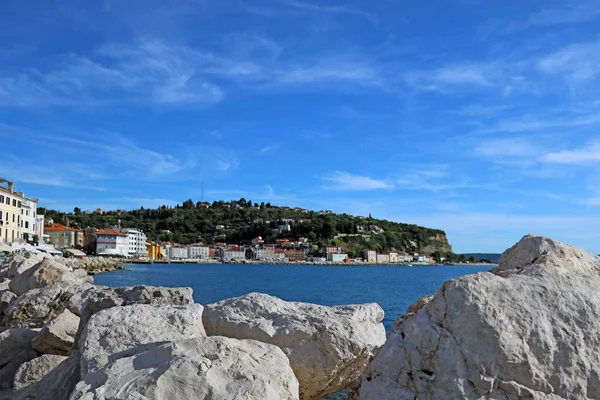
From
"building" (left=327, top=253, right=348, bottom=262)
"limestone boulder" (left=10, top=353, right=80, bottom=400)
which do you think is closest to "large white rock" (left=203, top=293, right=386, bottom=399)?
"limestone boulder" (left=10, top=353, right=80, bottom=400)

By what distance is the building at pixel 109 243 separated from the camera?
12406cm

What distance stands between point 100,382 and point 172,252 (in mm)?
165107

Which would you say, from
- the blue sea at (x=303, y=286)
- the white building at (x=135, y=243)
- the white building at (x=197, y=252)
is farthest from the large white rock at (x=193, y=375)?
the white building at (x=197, y=252)

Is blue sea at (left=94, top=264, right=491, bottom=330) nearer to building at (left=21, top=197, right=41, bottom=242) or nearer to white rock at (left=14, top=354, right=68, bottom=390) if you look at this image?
building at (left=21, top=197, right=41, bottom=242)

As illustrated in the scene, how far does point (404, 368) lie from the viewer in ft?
14.2

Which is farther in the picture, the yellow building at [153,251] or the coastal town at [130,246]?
the yellow building at [153,251]

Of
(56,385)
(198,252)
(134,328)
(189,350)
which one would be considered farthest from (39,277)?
(198,252)

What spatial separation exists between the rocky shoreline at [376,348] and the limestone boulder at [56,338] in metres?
0.93

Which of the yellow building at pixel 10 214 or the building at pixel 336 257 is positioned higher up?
the yellow building at pixel 10 214

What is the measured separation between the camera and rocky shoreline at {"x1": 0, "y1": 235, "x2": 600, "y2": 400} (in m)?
4.15

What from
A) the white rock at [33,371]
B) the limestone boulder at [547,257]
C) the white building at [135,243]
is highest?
the white building at [135,243]

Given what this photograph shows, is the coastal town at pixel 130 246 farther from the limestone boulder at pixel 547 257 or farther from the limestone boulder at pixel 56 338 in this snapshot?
the limestone boulder at pixel 547 257

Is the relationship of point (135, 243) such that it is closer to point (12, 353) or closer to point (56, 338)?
point (12, 353)

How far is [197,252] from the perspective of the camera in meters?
→ 171
